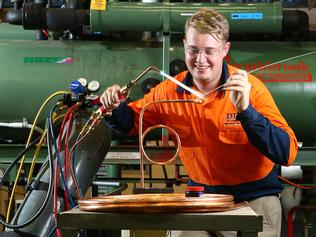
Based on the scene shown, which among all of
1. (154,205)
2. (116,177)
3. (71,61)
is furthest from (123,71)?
(154,205)

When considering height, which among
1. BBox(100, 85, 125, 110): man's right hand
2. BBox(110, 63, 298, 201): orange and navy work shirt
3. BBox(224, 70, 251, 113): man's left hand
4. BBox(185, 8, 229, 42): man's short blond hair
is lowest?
BBox(110, 63, 298, 201): orange and navy work shirt

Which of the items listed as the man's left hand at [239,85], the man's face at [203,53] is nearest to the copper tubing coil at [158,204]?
the man's left hand at [239,85]

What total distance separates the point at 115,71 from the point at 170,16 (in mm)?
390

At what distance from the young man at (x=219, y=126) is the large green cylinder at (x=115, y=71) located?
65 centimetres

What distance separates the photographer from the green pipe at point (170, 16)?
2.56 m

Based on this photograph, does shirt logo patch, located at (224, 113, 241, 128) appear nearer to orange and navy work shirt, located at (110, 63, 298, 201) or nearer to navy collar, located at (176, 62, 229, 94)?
orange and navy work shirt, located at (110, 63, 298, 201)

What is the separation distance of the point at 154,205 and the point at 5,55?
6.14ft

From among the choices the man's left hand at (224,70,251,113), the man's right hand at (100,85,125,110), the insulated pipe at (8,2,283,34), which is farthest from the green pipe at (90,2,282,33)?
the man's left hand at (224,70,251,113)

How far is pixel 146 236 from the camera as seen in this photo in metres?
3.07

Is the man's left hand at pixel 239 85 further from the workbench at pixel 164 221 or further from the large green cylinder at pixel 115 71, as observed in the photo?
the large green cylinder at pixel 115 71

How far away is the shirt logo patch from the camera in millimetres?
1832

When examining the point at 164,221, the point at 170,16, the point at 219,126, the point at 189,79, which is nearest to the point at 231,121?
the point at 219,126

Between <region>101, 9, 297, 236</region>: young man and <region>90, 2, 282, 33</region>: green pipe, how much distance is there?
612 millimetres

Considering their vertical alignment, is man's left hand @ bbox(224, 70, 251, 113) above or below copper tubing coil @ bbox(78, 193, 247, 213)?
above
